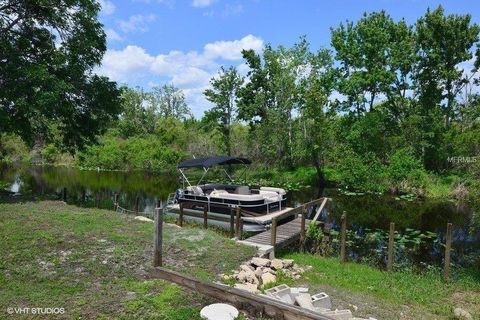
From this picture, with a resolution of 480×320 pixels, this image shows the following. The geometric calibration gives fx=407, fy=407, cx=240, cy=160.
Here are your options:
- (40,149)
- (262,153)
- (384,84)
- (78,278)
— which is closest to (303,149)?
(262,153)

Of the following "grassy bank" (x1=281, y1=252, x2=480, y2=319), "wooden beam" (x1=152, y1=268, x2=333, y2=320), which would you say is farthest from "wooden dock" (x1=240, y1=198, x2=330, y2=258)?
"wooden beam" (x1=152, y1=268, x2=333, y2=320)

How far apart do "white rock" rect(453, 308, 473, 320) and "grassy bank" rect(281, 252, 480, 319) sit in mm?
138

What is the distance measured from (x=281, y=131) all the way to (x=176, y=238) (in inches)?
1134

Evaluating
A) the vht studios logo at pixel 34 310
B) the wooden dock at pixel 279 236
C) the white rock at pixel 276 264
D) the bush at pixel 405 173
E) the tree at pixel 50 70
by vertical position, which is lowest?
the white rock at pixel 276 264

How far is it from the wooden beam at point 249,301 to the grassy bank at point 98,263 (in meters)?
0.18

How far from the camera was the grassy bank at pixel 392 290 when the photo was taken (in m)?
8.70

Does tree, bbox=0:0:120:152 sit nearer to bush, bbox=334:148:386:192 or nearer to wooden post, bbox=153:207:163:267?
wooden post, bbox=153:207:163:267

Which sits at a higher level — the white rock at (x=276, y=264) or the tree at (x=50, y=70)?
the tree at (x=50, y=70)

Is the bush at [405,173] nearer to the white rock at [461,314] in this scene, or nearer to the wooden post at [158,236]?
the white rock at [461,314]

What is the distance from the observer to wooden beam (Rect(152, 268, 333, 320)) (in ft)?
20.8

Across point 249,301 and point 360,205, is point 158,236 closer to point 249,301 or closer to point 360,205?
point 249,301

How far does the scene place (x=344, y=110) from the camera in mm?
38531

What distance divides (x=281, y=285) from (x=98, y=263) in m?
4.04

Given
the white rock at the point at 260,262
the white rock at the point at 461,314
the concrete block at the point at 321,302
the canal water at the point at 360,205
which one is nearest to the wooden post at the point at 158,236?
the white rock at the point at 260,262
